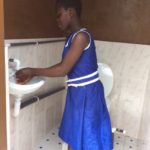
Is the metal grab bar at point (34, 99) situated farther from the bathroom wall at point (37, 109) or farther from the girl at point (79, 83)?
the girl at point (79, 83)

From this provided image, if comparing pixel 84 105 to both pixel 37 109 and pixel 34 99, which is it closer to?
pixel 34 99

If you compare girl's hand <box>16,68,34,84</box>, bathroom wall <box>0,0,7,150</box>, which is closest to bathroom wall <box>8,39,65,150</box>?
girl's hand <box>16,68,34,84</box>

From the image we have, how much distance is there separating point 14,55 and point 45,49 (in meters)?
→ 0.45

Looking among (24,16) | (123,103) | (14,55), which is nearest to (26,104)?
(14,55)

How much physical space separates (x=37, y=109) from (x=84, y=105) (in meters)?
0.68

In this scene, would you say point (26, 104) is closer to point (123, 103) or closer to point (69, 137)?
point (69, 137)

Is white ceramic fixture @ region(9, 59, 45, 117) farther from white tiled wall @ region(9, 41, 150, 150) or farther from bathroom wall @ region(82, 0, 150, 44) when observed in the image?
bathroom wall @ region(82, 0, 150, 44)

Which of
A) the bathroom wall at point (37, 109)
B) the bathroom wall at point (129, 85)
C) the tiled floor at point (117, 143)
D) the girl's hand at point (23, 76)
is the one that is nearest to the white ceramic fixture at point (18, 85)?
the girl's hand at point (23, 76)

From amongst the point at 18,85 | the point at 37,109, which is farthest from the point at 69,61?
the point at 37,109

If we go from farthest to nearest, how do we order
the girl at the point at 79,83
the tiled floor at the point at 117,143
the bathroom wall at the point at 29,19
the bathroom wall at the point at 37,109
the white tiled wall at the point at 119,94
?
the tiled floor at the point at 117,143, the white tiled wall at the point at 119,94, the bathroom wall at the point at 37,109, the bathroom wall at the point at 29,19, the girl at the point at 79,83

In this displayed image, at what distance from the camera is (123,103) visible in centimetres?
228

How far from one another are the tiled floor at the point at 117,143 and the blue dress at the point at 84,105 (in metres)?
0.60

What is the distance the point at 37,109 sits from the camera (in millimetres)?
1974

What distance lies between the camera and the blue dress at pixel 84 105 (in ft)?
4.59
